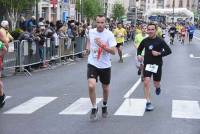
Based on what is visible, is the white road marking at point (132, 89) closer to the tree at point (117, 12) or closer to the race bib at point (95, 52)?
the race bib at point (95, 52)

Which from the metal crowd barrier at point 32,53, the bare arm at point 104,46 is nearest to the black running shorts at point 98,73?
the bare arm at point 104,46

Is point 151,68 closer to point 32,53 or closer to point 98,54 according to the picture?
point 98,54

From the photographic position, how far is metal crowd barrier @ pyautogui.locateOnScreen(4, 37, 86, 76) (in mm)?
17688

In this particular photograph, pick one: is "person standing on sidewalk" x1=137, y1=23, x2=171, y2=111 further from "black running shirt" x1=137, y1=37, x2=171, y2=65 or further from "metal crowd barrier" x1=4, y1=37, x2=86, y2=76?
"metal crowd barrier" x1=4, y1=37, x2=86, y2=76

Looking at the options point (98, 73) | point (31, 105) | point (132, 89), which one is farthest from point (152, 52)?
point (132, 89)

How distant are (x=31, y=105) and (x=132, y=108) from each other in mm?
2137

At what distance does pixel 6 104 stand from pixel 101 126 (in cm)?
329

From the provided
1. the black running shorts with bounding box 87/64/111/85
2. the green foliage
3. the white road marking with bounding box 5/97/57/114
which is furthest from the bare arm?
the green foliage

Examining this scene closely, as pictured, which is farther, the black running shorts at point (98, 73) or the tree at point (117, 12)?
the tree at point (117, 12)

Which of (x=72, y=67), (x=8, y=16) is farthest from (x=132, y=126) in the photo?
(x=8, y=16)

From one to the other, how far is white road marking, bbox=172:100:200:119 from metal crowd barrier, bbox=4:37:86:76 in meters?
7.42

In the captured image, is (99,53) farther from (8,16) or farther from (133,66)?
(8,16)

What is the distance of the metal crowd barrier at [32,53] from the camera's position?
1769cm

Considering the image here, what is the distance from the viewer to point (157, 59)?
35.1 feet
